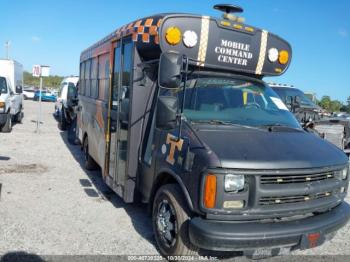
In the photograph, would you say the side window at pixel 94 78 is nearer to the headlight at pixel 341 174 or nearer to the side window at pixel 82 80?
the side window at pixel 82 80

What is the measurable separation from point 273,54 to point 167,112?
2.13 meters

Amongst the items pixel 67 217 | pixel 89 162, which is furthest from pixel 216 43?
pixel 89 162

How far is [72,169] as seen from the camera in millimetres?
8344

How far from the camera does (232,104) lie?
14.8ft

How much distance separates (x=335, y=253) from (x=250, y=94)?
2.24 m

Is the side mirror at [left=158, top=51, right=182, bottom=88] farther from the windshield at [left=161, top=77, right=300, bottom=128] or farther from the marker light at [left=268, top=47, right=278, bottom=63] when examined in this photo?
the marker light at [left=268, top=47, right=278, bottom=63]

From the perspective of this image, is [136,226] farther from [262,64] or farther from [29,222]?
[262,64]

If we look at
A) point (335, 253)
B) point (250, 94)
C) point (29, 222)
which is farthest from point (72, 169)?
point (335, 253)

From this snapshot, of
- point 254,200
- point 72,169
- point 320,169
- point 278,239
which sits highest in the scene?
point 320,169

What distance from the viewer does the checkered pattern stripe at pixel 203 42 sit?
14.8ft

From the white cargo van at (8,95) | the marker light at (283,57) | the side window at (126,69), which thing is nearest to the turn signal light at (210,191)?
the side window at (126,69)

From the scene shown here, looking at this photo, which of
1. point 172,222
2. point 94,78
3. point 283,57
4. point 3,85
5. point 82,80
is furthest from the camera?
point 3,85

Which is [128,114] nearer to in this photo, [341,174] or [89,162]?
[341,174]

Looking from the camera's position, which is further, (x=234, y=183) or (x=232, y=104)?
(x=232, y=104)
